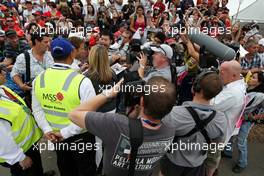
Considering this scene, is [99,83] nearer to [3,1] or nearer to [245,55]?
[245,55]

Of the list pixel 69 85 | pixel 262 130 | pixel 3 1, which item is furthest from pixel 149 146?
pixel 3 1

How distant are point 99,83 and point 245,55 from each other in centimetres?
270

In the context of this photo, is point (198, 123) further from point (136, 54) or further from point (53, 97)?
point (136, 54)

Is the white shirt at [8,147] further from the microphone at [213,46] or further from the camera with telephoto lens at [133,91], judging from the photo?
the microphone at [213,46]

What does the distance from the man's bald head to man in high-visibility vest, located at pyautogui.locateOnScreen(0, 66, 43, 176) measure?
1886 millimetres

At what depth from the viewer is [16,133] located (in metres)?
2.25

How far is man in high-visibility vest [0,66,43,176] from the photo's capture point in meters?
2.13

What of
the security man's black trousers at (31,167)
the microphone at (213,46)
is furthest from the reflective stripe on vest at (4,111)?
the microphone at (213,46)

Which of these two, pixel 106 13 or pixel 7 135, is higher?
pixel 106 13

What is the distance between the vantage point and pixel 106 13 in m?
8.61

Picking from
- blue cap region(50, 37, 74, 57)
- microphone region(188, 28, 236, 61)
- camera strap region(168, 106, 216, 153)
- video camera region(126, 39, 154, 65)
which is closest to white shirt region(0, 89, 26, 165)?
blue cap region(50, 37, 74, 57)

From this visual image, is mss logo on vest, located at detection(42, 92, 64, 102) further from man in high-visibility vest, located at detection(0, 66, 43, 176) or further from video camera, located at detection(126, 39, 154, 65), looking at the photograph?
video camera, located at detection(126, 39, 154, 65)

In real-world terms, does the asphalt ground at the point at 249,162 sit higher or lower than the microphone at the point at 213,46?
lower

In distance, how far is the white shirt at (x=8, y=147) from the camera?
2.11 m
